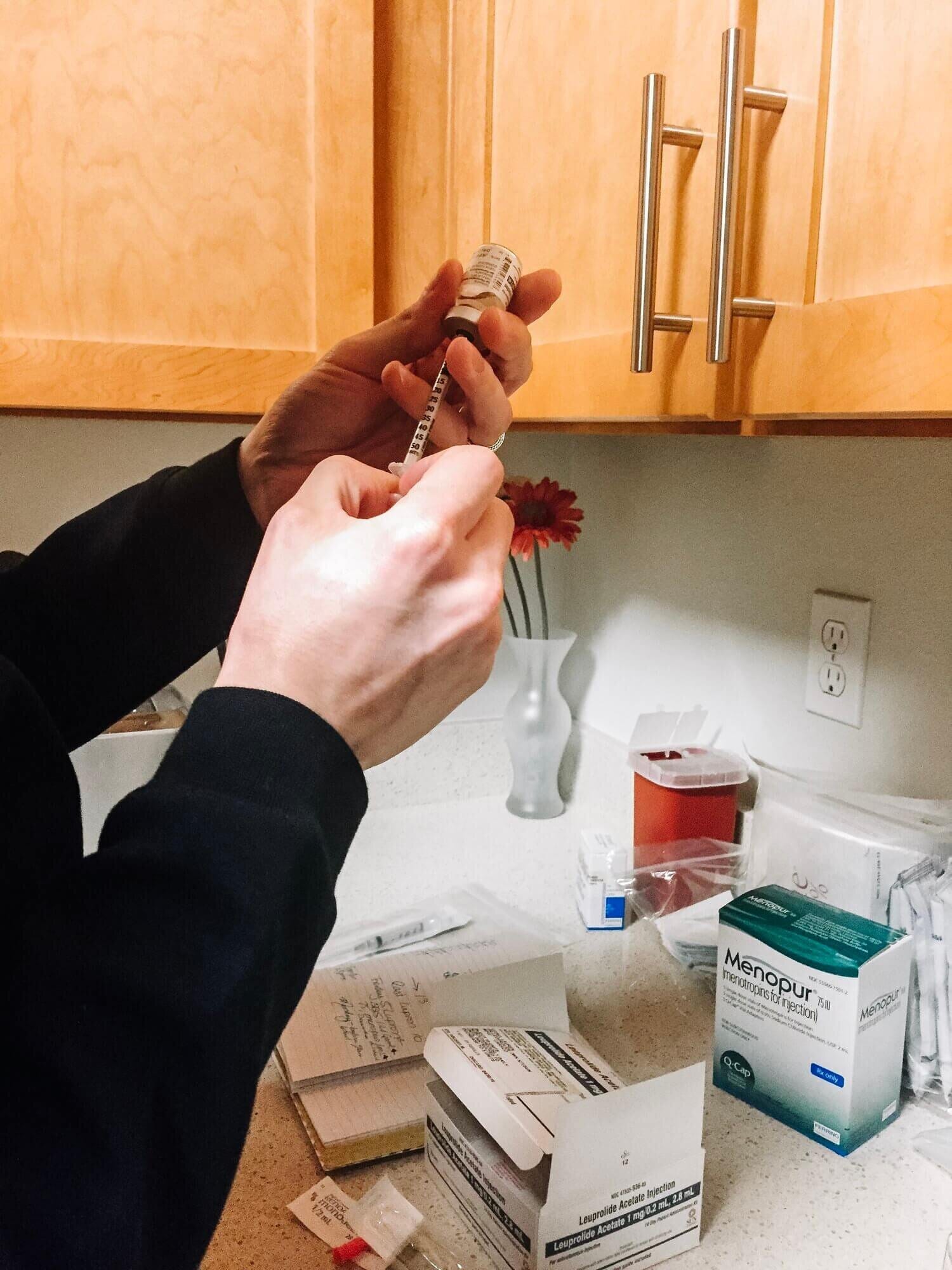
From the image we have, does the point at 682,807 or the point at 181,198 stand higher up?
the point at 181,198

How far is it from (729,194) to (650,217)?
72 millimetres

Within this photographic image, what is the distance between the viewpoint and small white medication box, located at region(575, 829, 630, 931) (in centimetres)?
104

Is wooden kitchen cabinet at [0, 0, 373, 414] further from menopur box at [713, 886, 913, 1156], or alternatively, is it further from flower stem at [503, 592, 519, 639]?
menopur box at [713, 886, 913, 1156]

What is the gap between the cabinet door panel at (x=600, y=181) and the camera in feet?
2.23

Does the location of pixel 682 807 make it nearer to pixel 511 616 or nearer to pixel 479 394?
pixel 511 616

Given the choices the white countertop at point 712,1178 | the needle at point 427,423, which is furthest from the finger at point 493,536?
the white countertop at point 712,1178

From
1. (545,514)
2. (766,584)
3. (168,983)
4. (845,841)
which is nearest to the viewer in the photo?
(168,983)

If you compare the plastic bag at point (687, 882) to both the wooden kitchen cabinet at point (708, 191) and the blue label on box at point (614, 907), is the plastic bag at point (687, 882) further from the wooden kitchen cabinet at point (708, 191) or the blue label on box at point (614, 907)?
the wooden kitchen cabinet at point (708, 191)

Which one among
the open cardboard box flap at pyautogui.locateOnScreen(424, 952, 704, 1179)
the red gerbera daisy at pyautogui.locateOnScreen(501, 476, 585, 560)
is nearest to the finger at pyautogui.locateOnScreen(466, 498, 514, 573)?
the open cardboard box flap at pyautogui.locateOnScreen(424, 952, 704, 1179)

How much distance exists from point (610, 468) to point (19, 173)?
0.79 metres

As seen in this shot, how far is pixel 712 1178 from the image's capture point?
27.5 inches

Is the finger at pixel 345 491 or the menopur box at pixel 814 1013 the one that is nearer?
the finger at pixel 345 491

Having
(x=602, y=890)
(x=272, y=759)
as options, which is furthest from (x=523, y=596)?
(x=272, y=759)

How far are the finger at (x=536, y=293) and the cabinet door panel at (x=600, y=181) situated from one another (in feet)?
0.23
